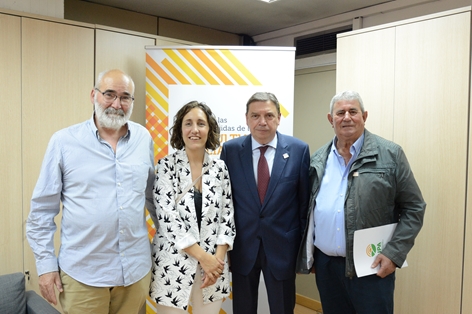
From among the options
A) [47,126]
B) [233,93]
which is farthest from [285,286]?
[47,126]

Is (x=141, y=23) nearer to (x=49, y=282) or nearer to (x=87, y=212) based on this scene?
(x=87, y=212)

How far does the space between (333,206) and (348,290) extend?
475mm

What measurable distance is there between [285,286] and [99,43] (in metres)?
2.37

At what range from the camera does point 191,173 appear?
220 cm

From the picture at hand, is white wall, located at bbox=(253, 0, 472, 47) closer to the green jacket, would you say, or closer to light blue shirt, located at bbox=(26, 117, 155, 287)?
the green jacket

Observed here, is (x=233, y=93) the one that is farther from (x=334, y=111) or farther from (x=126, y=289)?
(x=126, y=289)

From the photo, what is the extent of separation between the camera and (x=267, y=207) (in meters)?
2.36

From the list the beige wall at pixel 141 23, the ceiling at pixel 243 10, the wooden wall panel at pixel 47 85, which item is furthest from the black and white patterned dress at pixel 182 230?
the beige wall at pixel 141 23

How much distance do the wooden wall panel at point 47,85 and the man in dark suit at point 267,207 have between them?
4.78 feet

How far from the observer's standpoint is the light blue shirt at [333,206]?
223 cm

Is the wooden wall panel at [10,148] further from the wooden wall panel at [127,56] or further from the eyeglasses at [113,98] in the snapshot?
the eyeglasses at [113,98]

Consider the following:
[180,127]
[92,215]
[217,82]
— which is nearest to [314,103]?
[217,82]

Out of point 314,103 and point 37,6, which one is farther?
point 314,103

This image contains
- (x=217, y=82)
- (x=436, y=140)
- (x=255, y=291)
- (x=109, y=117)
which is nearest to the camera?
(x=109, y=117)
